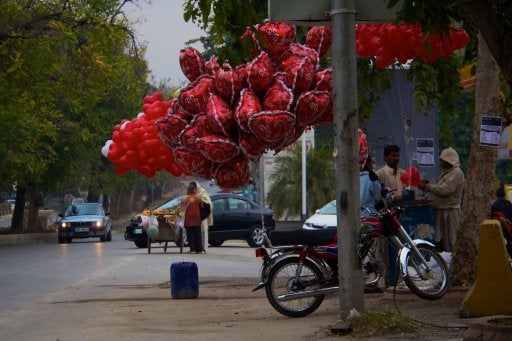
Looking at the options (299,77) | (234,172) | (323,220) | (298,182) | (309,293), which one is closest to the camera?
(309,293)

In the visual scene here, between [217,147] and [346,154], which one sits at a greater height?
[217,147]

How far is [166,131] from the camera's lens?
41.5 ft

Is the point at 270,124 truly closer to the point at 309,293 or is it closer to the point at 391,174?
the point at 309,293

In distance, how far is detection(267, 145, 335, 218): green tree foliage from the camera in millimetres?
47500

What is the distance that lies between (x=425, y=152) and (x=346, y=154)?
5301 millimetres

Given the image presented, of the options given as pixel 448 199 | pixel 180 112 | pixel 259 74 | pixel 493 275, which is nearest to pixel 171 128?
pixel 180 112

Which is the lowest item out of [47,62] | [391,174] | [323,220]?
[323,220]

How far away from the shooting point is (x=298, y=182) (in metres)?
47.6

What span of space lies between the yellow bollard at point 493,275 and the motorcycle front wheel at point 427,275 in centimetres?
189

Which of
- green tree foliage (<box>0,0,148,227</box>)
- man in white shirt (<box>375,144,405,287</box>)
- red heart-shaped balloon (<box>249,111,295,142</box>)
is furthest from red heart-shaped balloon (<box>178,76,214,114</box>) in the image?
green tree foliage (<box>0,0,148,227</box>)

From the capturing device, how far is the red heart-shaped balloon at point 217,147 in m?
11.8

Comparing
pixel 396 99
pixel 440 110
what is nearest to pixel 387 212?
pixel 396 99

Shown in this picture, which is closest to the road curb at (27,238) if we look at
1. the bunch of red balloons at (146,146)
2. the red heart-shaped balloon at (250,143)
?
the bunch of red balloons at (146,146)

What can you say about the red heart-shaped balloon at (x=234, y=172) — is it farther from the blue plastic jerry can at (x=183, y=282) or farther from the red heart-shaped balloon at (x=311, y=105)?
the blue plastic jerry can at (x=183, y=282)
